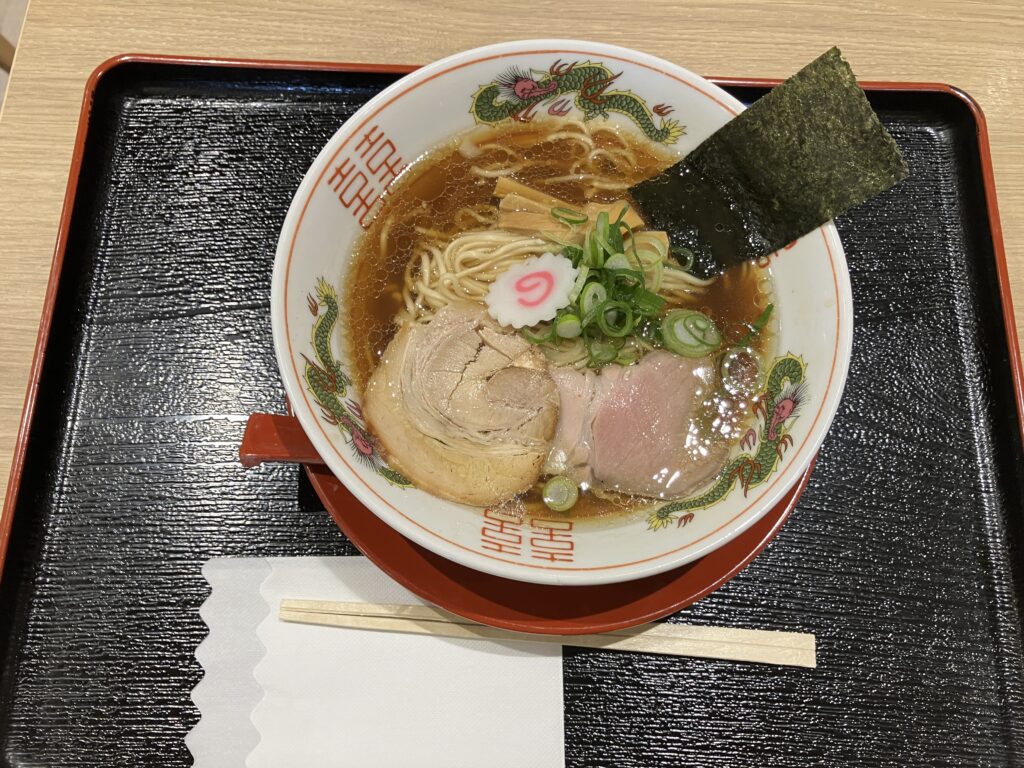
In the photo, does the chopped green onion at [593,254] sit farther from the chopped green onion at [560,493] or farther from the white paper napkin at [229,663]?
the white paper napkin at [229,663]

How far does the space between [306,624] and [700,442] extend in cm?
105

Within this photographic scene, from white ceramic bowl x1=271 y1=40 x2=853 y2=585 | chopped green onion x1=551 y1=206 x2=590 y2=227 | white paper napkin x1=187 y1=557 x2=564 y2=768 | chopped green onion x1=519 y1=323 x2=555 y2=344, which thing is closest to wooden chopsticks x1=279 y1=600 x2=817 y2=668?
white paper napkin x1=187 y1=557 x2=564 y2=768

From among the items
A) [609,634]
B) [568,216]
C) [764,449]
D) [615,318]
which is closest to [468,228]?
[568,216]

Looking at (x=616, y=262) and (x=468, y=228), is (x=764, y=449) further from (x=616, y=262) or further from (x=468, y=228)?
(x=468, y=228)

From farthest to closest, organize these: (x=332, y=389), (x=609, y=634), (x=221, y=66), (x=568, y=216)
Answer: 1. (x=221, y=66)
2. (x=568, y=216)
3. (x=609, y=634)
4. (x=332, y=389)

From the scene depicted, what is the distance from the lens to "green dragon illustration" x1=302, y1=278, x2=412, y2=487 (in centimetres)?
144

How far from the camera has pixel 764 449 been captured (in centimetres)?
150

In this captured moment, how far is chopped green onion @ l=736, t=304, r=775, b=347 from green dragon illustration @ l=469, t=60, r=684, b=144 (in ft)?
1.72

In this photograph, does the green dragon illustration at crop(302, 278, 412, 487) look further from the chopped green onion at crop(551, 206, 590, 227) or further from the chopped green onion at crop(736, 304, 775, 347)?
the chopped green onion at crop(736, 304, 775, 347)

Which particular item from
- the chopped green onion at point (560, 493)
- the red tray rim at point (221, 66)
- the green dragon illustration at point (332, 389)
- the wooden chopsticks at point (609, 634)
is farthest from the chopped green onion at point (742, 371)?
the green dragon illustration at point (332, 389)

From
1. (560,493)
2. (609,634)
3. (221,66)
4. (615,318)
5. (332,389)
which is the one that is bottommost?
(609,634)

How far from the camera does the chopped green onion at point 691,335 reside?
173 cm

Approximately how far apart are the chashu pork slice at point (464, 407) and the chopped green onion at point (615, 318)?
187 mm

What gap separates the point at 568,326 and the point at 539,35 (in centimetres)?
109
